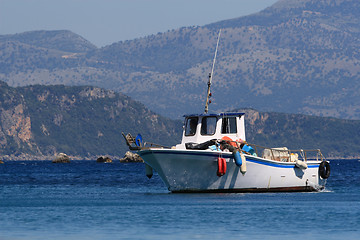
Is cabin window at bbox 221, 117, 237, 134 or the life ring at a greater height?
cabin window at bbox 221, 117, 237, 134

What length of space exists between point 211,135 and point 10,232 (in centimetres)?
Answer: 2677

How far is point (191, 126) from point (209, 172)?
583 centimetres

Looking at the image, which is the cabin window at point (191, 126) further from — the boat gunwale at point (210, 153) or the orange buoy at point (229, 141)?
the boat gunwale at point (210, 153)

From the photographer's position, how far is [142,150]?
6606 centimetres

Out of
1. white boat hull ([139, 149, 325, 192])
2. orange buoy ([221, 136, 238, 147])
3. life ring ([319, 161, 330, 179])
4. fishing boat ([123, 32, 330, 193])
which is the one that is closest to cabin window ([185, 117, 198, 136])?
fishing boat ([123, 32, 330, 193])

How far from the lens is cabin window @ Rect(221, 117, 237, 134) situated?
68.1 metres

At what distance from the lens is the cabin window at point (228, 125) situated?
6812 centimetres

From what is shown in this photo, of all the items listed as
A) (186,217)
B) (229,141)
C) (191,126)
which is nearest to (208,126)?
(191,126)

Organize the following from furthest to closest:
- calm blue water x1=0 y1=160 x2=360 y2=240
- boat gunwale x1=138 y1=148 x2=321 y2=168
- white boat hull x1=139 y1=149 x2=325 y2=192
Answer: white boat hull x1=139 y1=149 x2=325 y2=192 < boat gunwale x1=138 y1=148 x2=321 y2=168 < calm blue water x1=0 y1=160 x2=360 y2=240

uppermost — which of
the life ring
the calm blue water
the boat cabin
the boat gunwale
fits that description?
the boat cabin

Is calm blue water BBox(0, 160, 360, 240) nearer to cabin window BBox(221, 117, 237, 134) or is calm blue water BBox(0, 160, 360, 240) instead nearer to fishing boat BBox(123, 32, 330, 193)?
fishing boat BBox(123, 32, 330, 193)

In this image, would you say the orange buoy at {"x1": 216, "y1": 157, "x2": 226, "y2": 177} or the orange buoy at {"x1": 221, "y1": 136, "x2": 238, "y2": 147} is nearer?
the orange buoy at {"x1": 216, "y1": 157, "x2": 226, "y2": 177}

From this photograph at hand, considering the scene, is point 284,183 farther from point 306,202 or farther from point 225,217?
point 225,217

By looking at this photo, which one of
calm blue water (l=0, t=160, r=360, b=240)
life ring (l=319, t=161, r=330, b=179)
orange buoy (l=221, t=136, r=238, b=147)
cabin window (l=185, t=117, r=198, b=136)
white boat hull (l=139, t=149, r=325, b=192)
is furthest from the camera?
life ring (l=319, t=161, r=330, b=179)
